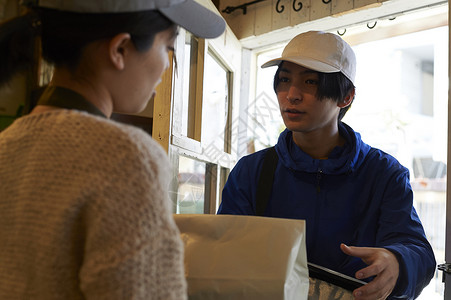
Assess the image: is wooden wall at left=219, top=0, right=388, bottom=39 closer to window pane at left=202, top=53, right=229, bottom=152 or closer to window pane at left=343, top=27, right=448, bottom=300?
window pane at left=202, top=53, right=229, bottom=152

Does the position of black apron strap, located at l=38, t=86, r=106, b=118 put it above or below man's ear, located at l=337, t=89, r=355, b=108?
below

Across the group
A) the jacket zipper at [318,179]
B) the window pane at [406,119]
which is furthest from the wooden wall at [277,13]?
the window pane at [406,119]

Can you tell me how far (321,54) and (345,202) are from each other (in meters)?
0.46

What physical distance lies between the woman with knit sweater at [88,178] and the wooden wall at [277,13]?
4.88 ft

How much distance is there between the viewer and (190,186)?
73.0 inches

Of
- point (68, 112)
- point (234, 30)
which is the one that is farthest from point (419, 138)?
point (68, 112)

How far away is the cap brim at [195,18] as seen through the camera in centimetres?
61

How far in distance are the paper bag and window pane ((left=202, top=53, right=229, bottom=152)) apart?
977 millimetres

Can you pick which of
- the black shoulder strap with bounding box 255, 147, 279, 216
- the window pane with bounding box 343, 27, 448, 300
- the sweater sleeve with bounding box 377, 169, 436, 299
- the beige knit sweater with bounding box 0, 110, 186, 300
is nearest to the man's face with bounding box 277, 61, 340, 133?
the black shoulder strap with bounding box 255, 147, 279, 216

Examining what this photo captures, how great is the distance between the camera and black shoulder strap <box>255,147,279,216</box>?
1.30m

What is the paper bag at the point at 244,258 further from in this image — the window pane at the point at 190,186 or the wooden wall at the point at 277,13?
the wooden wall at the point at 277,13

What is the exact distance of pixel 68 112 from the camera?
51 centimetres

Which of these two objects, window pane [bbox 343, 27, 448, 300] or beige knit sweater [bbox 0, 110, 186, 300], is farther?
window pane [bbox 343, 27, 448, 300]

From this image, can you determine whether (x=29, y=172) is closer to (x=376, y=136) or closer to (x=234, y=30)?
(x=234, y=30)
